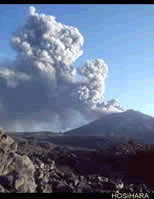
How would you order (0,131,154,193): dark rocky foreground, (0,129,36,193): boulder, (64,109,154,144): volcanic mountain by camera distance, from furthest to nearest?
1. (64,109,154,144): volcanic mountain
2. (0,131,154,193): dark rocky foreground
3. (0,129,36,193): boulder

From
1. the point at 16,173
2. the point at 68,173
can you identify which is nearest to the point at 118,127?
the point at 68,173

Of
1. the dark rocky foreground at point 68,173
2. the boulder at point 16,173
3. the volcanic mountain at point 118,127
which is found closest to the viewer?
the boulder at point 16,173

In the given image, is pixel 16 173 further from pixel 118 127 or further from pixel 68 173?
pixel 118 127

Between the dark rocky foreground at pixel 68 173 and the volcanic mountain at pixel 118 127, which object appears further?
the volcanic mountain at pixel 118 127

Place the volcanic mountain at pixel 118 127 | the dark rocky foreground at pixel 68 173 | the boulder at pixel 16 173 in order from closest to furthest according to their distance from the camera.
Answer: the boulder at pixel 16 173, the dark rocky foreground at pixel 68 173, the volcanic mountain at pixel 118 127

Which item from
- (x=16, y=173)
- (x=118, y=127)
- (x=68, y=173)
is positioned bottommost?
(x=68, y=173)

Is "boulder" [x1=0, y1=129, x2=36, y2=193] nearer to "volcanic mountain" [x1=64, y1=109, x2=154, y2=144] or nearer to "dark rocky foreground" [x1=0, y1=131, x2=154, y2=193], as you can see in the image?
"dark rocky foreground" [x1=0, y1=131, x2=154, y2=193]

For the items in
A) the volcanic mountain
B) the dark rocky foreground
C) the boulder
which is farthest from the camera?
the volcanic mountain

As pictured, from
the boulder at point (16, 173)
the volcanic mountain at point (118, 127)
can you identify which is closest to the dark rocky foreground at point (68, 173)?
the boulder at point (16, 173)

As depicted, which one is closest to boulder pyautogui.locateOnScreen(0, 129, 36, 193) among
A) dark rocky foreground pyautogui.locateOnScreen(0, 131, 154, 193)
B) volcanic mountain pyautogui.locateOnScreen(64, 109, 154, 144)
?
dark rocky foreground pyautogui.locateOnScreen(0, 131, 154, 193)

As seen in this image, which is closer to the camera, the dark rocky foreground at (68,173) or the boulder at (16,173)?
the boulder at (16,173)

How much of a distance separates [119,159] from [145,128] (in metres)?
73.1

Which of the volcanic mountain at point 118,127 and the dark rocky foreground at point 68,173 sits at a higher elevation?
the volcanic mountain at point 118,127

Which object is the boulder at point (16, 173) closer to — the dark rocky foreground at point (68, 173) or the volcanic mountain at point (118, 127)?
the dark rocky foreground at point (68, 173)
